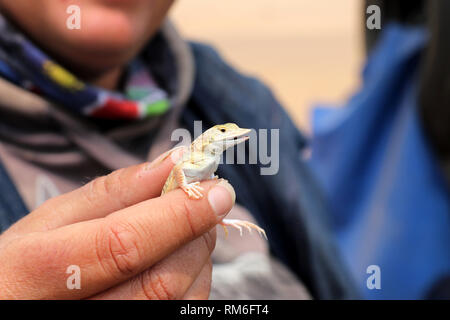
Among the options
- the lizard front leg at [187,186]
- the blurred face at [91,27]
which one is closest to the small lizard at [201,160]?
the lizard front leg at [187,186]

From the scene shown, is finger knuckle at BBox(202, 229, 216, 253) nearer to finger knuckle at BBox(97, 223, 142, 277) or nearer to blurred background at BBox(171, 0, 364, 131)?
finger knuckle at BBox(97, 223, 142, 277)

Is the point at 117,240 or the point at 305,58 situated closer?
the point at 117,240

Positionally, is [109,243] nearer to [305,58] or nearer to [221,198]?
[221,198]

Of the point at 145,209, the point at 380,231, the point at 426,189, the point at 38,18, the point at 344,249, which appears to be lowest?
the point at 344,249

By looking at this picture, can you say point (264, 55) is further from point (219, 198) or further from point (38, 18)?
point (219, 198)

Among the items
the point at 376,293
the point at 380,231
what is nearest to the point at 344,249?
the point at 380,231

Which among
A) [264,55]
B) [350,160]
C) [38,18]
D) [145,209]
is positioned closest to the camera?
[145,209]

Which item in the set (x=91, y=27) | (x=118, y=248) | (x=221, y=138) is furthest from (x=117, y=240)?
(x=91, y=27)
